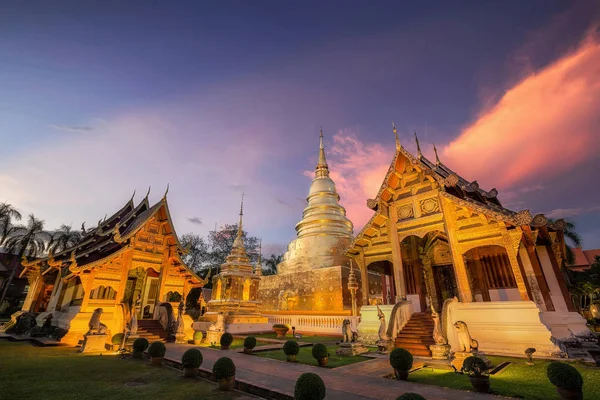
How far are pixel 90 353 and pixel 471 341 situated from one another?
1285 centimetres

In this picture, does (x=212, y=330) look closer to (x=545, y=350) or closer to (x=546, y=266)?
(x=545, y=350)

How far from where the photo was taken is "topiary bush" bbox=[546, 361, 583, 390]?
4.66 m

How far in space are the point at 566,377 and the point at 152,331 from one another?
15.3 meters

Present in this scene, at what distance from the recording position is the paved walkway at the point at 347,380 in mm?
A: 5344

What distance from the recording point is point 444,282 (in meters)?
14.5

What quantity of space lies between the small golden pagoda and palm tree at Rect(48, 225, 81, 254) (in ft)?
70.8

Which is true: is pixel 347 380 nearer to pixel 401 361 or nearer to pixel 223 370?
pixel 401 361

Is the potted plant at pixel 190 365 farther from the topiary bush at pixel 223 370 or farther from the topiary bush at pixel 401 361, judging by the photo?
the topiary bush at pixel 401 361

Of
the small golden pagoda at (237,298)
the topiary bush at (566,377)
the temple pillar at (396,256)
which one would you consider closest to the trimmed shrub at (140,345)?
the temple pillar at (396,256)

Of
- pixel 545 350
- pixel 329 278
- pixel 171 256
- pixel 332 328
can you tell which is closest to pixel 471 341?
pixel 545 350

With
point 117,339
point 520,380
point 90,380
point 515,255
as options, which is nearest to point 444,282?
point 515,255

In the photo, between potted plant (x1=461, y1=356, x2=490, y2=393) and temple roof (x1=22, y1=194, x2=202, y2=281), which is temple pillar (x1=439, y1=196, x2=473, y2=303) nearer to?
potted plant (x1=461, y1=356, x2=490, y2=393)

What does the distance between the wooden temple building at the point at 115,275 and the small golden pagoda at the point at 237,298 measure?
4686 mm

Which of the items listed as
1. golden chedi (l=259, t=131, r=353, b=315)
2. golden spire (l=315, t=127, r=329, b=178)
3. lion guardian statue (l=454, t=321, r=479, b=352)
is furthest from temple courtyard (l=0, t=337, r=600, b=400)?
golden spire (l=315, t=127, r=329, b=178)
